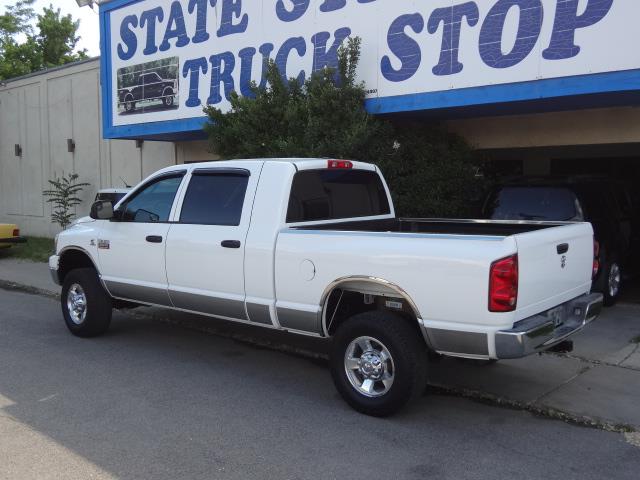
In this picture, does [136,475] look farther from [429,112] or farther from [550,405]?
[429,112]

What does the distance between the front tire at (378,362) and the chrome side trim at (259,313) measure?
697 millimetres

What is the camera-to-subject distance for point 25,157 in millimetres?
19750

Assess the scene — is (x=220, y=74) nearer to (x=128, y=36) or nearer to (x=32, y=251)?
(x=128, y=36)

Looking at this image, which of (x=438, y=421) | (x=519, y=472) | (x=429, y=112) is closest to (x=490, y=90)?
(x=429, y=112)

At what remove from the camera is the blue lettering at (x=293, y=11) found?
10.2m

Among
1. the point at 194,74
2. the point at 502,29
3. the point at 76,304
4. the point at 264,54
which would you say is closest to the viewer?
the point at 76,304

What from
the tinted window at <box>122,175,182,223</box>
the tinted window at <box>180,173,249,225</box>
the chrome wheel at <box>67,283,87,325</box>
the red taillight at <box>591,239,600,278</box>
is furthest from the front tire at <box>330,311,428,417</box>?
the red taillight at <box>591,239,600,278</box>

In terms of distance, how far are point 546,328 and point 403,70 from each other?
5.65 meters

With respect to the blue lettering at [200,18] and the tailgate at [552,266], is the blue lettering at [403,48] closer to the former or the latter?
the blue lettering at [200,18]

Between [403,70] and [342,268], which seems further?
[403,70]

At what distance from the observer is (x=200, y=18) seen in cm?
1209

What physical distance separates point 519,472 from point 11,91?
20695 mm

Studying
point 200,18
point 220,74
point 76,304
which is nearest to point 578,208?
point 76,304

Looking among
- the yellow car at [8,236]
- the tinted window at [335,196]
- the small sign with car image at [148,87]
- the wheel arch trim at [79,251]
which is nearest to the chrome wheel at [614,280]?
the tinted window at [335,196]
